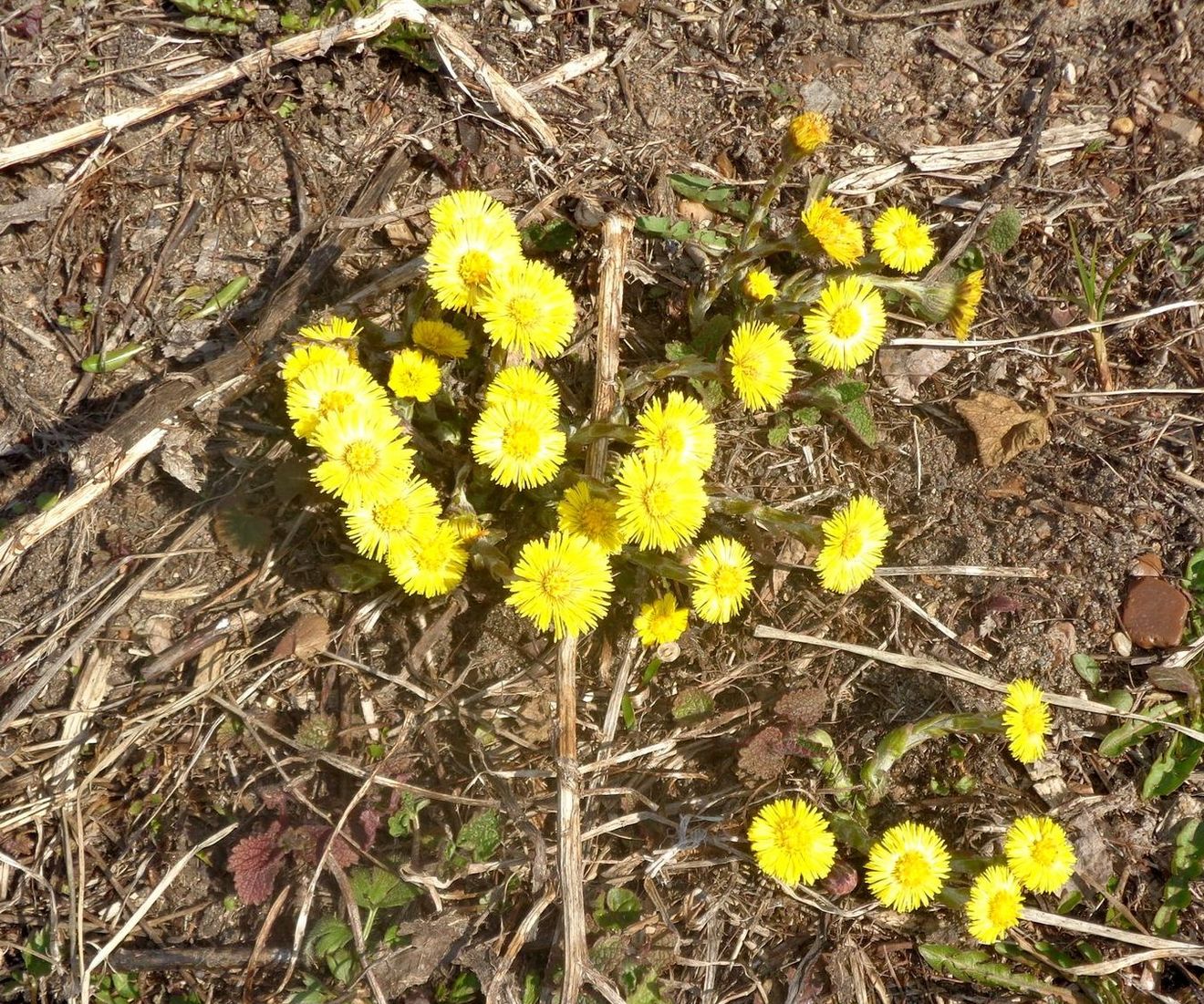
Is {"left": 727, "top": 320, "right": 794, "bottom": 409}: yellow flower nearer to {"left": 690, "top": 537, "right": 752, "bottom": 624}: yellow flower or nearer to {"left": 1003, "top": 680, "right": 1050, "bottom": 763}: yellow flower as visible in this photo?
{"left": 690, "top": 537, "right": 752, "bottom": 624}: yellow flower

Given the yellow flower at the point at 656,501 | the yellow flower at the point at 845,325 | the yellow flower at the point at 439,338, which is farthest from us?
the yellow flower at the point at 845,325

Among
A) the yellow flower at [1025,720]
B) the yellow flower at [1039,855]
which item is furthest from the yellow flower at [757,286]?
the yellow flower at [1039,855]

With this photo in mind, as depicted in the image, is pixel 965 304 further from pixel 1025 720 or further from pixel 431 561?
pixel 431 561

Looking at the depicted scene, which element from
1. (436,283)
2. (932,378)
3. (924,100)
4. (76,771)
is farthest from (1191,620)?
(76,771)

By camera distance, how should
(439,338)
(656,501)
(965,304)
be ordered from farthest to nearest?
1. (965,304)
2. (439,338)
3. (656,501)

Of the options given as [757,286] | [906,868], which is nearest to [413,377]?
[757,286]

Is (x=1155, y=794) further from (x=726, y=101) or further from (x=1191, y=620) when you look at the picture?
(x=726, y=101)

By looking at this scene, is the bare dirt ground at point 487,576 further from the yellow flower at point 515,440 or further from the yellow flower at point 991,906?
the yellow flower at point 515,440
